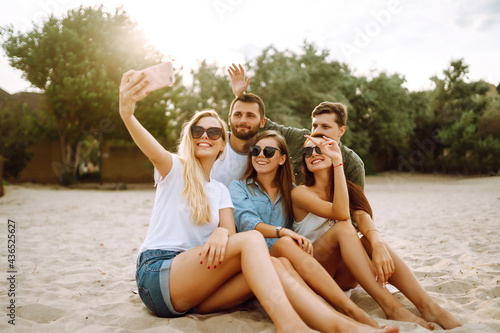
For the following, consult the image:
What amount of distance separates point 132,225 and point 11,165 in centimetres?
1118

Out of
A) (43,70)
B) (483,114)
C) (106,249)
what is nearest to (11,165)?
(43,70)

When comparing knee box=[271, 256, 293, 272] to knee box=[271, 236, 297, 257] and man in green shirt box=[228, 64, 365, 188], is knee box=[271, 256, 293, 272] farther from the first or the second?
man in green shirt box=[228, 64, 365, 188]

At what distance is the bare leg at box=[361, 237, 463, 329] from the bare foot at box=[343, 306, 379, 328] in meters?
0.45

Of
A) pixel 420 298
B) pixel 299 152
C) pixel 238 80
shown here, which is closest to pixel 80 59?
pixel 238 80

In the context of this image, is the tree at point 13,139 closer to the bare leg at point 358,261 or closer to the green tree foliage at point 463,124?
the bare leg at point 358,261

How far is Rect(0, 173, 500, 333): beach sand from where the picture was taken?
7.16 ft

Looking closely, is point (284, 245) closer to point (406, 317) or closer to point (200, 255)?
point (200, 255)

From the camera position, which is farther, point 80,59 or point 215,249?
point 80,59

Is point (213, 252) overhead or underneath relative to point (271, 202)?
underneath

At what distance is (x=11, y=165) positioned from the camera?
14.4m

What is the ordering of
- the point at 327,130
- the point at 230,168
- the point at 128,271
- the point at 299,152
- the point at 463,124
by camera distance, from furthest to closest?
the point at 463,124, the point at 299,152, the point at 128,271, the point at 230,168, the point at 327,130

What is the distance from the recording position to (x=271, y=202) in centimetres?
274

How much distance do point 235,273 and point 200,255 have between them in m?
0.28

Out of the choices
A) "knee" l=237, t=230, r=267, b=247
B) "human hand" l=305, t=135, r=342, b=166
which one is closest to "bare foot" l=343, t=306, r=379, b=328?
"knee" l=237, t=230, r=267, b=247
